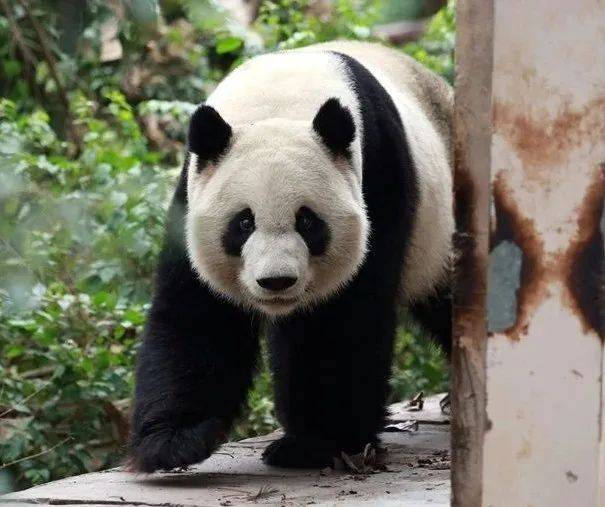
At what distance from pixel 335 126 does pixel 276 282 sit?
0.66m

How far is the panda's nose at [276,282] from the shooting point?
367 cm

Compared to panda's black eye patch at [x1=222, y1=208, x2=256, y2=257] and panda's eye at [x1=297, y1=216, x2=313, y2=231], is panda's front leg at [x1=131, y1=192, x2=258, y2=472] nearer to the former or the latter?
panda's black eye patch at [x1=222, y1=208, x2=256, y2=257]

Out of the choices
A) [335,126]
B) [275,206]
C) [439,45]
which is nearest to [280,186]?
[275,206]

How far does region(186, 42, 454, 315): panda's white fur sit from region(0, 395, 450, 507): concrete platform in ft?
2.04

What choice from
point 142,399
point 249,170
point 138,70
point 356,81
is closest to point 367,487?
point 142,399

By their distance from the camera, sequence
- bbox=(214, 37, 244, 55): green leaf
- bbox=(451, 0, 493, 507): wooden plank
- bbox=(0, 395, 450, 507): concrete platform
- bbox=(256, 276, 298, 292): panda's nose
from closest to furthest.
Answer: bbox=(451, 0, 493, 507): wooden plank
bbox=(0, 395, 450, 507): concrete platform
bbox=(256, 276, 298, 292): panda's nose
bbox=(214, 37, 244, 55): green leaf

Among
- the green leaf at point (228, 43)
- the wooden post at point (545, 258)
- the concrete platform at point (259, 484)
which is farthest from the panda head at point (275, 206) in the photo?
the green leaf at point (228, 43)

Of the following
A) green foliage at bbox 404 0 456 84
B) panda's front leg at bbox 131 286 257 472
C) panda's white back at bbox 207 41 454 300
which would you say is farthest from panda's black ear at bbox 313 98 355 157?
green foliage at bbox 404 0 456 84

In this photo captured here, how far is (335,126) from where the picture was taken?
13.1 ft

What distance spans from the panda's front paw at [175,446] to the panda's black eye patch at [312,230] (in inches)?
29.7

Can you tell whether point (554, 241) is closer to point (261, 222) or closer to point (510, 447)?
point (510, 447)

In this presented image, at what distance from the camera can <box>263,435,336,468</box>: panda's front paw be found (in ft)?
13.9

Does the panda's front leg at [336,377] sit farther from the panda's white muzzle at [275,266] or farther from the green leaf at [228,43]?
the green leaf at [228,43]

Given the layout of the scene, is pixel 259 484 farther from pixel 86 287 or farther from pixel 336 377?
pixel 86 287
